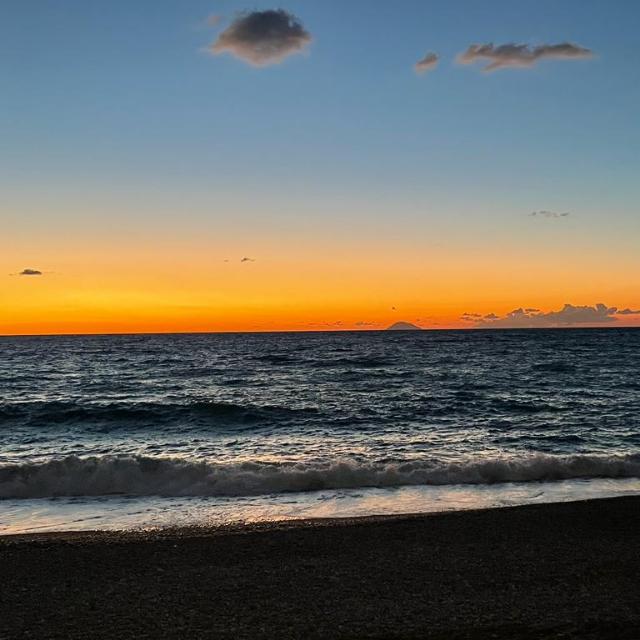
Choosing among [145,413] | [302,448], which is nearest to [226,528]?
[302,448]

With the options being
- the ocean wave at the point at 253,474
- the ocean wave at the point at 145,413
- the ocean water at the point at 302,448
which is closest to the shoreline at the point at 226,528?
the ocean water at the point at 302,448

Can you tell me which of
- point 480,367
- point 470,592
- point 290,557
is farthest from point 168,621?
point 480,367

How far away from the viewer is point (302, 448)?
19.9m

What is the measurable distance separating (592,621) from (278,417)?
2129cm

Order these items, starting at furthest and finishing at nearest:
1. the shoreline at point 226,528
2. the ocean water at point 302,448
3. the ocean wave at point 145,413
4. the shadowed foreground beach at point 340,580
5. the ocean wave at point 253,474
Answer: the ocean wave at point 145,413 < the ocean wave at point 253,474 < the ocean water at point 302,448 < the shoreline at point 226,528 < the shadowed foreground beach at point 340,580

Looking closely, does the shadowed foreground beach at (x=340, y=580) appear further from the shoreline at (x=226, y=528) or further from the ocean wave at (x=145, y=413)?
the ocean wave at (x=145, y=413)

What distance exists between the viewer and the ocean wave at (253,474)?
48.4 feet

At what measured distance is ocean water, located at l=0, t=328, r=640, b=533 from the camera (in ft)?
44.5

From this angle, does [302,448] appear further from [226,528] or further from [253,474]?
[226,528]

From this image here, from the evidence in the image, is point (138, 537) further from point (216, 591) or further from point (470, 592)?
point (470, 592)

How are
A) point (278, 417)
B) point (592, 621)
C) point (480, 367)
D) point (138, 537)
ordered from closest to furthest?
point (592, 621) < point (138, 537) < point (278, 417) < point (480, 367)

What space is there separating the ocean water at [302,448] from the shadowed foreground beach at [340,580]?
2.20 m

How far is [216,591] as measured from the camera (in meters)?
7.54

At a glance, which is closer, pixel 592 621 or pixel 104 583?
pixel 592 621
